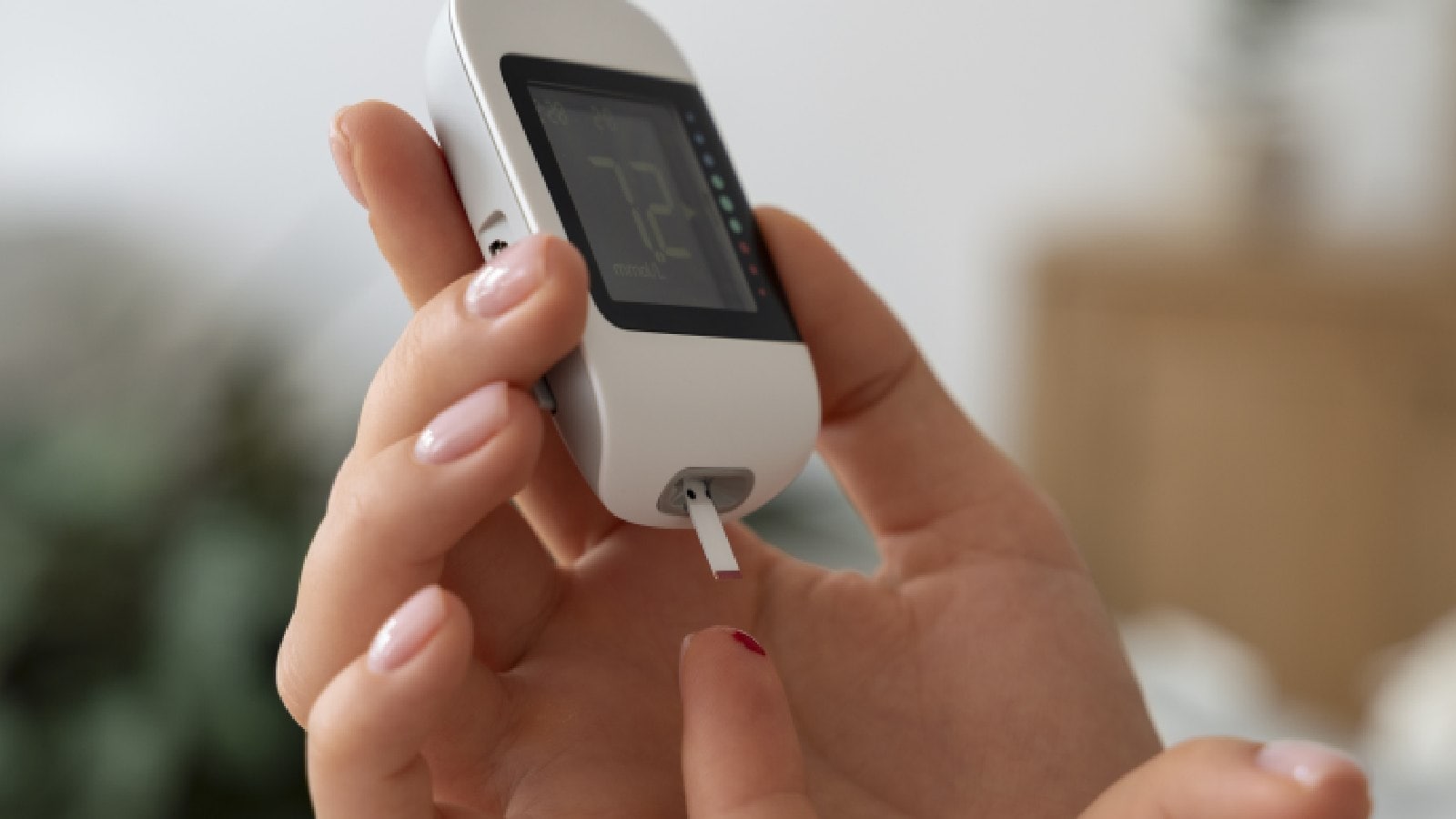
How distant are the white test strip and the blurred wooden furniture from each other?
1716 mm

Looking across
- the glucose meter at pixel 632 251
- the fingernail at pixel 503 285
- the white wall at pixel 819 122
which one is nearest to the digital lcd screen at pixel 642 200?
the glucose meter at pixel 632 251

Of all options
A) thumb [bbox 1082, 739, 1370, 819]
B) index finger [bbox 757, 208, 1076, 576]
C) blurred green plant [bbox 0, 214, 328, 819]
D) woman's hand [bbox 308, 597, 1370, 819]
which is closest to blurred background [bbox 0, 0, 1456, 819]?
blurred green plant [bbox 0, 214, 328, 819]

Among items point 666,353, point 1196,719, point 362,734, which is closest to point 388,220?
point 666,353

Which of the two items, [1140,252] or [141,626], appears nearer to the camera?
[141,626]

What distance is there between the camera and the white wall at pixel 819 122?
152 cm

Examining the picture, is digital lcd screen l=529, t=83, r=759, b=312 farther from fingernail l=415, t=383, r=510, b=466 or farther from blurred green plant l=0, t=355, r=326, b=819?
blurred green plant l=0, t=355, r=326, b=819

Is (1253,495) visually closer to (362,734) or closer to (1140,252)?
(1140,252)

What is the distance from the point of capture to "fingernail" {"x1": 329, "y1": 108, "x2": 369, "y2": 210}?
62 cm

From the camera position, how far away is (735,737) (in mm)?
539

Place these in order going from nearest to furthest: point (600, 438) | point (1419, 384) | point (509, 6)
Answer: point (600, 438)
point (509, 6)
point (1419, 384)

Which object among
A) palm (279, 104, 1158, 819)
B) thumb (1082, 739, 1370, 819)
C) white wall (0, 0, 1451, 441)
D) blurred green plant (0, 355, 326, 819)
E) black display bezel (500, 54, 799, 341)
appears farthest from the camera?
white wall (0, 0, 1451, 441)

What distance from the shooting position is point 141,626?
101cm

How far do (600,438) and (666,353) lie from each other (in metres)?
0.06

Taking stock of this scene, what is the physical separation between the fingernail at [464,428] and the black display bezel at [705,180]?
11 cm
